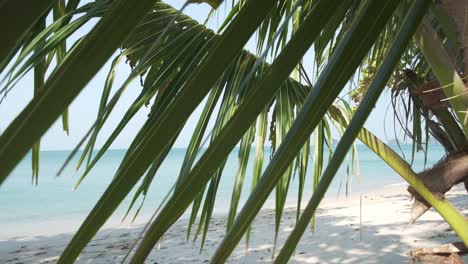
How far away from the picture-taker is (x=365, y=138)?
1.18 meters

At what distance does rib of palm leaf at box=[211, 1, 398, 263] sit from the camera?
218 mm

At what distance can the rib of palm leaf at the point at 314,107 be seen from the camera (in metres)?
0.22

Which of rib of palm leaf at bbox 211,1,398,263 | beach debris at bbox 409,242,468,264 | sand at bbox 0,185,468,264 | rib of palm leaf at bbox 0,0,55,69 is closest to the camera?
rib of palm leaf at bbox 0,0,55,69

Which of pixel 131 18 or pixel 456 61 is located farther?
pixel 456 61

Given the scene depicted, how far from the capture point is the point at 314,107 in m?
0.23

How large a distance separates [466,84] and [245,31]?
714 mm

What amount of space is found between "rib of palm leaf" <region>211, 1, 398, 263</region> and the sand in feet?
8.94

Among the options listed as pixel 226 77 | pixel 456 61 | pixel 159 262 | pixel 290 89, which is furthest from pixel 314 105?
pixel 159 262

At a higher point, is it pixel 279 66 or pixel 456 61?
pixel 456 61

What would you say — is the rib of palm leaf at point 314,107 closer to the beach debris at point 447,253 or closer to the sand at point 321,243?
the beach debris at point 447,253

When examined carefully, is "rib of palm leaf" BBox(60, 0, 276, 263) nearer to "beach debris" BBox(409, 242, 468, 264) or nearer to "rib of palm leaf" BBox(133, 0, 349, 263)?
"rib of palm leaf" BBox(133, 0, 349, 263)

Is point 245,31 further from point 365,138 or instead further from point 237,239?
point 365,138

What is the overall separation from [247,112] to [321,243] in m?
4.14

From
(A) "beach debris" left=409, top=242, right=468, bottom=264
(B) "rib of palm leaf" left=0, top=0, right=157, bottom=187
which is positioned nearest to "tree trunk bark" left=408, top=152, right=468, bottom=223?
(A) "beach debris" left=409, top=242, right=468, bottom=264
